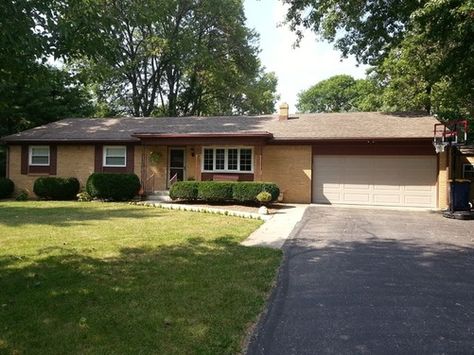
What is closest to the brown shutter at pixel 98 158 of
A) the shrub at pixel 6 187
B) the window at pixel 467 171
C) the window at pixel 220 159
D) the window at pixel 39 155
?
the window at pixel 39 155

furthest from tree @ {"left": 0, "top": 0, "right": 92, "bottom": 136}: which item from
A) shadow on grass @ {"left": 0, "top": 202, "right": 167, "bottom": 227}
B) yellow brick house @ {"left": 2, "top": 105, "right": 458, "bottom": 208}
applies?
yellow brick house @ {"left": 2, "top": 105, "right": 458, "bottom": 208}

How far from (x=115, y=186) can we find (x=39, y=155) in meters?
6.31

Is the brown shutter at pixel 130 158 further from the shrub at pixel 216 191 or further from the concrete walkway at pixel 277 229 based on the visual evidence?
the concrete walkway at pixel 277 229

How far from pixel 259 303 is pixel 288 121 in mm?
17684

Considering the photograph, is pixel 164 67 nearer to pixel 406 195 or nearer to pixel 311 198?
pixel 311 198

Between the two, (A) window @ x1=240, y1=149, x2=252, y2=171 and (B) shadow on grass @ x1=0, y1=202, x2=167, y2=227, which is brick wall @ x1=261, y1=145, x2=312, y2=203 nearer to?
(A) window @ x1=240, y1=149, x2=252, y2=171

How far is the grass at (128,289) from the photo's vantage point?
412cm

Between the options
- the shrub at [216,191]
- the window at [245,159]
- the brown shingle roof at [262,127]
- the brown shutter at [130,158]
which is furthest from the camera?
the brown shutter at [130,158]

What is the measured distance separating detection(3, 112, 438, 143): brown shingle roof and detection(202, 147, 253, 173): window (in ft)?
3.23

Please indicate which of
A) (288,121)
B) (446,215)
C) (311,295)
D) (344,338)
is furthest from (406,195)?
(344,338)

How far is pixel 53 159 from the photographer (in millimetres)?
22141

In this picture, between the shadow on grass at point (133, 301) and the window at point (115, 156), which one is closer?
the shadow on grass at point (133, 301)

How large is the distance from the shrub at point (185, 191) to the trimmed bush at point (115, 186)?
236 centimetres

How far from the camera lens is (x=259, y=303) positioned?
5289mm
